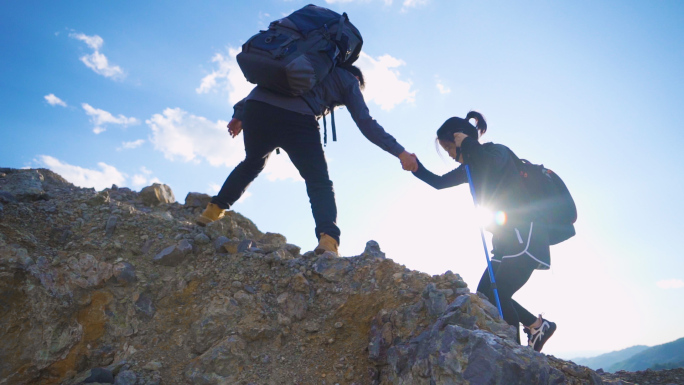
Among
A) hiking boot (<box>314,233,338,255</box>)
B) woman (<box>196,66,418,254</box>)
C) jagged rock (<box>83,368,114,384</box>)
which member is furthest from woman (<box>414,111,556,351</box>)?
jagged rock (<box>83,368,114,384</box>)

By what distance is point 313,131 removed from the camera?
5000 millimetres

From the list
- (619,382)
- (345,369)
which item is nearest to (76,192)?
(345,369)

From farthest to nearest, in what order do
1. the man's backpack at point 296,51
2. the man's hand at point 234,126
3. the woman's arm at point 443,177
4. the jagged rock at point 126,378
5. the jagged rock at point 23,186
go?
the man's hand at point 234,126, the woman's arm at point 443,177, the jagged rock at point 23,186, the man's backpack at point 296,51, the jagged rock at point 126,378

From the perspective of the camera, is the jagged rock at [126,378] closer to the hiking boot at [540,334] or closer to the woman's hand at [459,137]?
the hiking boot at [540,334]

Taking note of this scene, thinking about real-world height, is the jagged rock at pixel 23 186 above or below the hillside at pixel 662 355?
above

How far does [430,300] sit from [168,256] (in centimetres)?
284

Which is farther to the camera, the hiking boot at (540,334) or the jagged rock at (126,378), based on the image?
the hiking boot at (540,334)

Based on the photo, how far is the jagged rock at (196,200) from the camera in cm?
A: 653

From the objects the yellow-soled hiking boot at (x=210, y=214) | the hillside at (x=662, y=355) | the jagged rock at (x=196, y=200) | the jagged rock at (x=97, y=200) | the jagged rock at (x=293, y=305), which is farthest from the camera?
the hillside at (x=662, y=355)

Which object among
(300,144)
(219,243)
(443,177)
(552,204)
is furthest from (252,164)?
(552,204)

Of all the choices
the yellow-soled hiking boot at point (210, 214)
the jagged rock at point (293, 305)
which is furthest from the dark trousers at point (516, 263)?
the yellow-soled hiking boot at point (210, 214)

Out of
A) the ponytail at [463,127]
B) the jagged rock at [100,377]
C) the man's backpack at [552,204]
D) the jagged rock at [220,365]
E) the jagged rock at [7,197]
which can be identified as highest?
the ponytail at [463,127]

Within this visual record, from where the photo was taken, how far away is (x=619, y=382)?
121 inches

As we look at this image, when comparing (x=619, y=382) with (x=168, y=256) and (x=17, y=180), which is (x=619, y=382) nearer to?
(x=168, y=256)
